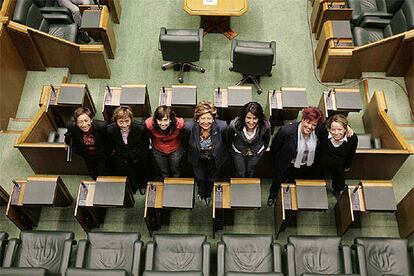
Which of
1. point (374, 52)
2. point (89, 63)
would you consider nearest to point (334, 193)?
point (374, 52)

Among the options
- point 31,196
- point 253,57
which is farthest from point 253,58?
point 31,196

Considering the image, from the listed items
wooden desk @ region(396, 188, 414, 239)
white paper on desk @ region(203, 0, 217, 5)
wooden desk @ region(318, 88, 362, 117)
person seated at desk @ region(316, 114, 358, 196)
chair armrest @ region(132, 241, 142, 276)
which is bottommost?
chair armrest @ region(132, 241, 142, 276)

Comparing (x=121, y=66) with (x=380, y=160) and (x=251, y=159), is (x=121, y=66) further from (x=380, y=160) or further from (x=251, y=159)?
(x=380, y=160)

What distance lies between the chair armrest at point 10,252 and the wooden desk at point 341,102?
1643 mm

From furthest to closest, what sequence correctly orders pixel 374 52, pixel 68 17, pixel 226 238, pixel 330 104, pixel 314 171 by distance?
1. pixel 68 17
2. pixel 374 52
3. pixel 330 104
4. pixel 314 171
5. pixel 226 238

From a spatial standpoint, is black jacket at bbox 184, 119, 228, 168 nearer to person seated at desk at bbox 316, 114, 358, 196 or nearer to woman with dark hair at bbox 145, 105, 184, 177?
woman with dark hair at bbox 145, 105, 184, 177

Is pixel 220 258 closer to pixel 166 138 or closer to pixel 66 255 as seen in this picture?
pixel 166 138

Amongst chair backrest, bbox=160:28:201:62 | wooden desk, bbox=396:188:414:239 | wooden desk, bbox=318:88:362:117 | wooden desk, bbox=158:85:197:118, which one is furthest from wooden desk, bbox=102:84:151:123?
wooden desk, bbox=396:188:414:239

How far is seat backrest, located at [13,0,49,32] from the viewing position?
2.75m

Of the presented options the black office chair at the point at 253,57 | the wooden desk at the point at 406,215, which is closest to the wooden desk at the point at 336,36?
the black office chair at the point at 253,57

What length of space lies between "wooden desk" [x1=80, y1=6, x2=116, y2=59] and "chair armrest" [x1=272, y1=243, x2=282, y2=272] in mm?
1600

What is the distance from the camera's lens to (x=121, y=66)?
2965mm

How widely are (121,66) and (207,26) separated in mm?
629

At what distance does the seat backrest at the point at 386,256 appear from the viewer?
2059 millimetres
